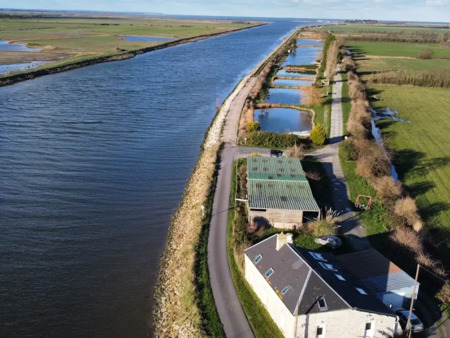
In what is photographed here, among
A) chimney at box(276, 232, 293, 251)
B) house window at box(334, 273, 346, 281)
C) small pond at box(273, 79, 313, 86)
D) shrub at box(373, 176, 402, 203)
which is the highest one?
small pond at box(273, 79, 313, 86)

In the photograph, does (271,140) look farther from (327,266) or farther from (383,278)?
(327,266)

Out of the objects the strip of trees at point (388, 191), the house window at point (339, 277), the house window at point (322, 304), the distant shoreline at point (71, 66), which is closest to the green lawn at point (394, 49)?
the distant shoreline at point (71, 66)

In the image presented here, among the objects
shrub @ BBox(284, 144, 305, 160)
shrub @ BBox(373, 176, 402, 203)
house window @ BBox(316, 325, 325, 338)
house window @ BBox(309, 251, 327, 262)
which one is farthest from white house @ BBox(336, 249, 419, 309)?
shrub @ BBox(284, 144, 305, 160)

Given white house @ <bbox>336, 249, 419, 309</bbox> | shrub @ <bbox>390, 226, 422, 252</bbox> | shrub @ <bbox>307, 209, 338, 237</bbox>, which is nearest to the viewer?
white house @ <bbox>336, 249, 419, 309</bbox>

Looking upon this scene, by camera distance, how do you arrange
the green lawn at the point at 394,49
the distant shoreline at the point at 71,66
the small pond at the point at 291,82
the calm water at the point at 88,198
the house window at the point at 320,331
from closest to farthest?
the house window at the point at 320,331 < the calm water at the point at 88,198 < the distant shoreline at the point at 71,66 < the small pond at the point at 291,82 < the green lawn at the point at 394,49

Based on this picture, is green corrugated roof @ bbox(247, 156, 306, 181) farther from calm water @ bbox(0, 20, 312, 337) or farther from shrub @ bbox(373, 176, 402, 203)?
calm water @ bbox(0, 20, 312, 337)

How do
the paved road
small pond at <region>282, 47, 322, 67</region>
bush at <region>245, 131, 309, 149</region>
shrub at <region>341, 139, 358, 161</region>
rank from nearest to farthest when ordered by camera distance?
1. the paved road
2. shrub at <region>341, 139, 358, 161</region>
3. bush at <region>245, 131, 309, 149</region>
4. small pond at <region>282, 47, 322, 67</region>

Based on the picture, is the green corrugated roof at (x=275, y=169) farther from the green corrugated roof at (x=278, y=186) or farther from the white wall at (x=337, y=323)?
the white wall at (x=337, y=323)
